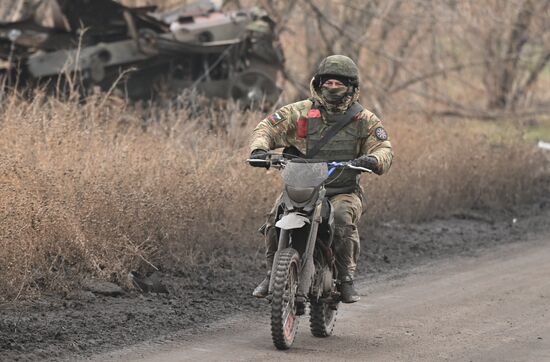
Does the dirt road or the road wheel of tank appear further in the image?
the road wheel of tank

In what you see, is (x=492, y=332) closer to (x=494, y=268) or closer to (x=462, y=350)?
(x=462, y=350)

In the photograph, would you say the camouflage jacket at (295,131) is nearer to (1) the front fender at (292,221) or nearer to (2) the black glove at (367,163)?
(2) the black glove at (367,163)

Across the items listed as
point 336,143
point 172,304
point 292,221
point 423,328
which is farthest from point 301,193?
point 172,304

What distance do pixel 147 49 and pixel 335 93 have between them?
334 inches

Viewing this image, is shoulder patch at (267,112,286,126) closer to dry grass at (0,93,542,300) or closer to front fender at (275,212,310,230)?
front fender at (275,212,310,230)

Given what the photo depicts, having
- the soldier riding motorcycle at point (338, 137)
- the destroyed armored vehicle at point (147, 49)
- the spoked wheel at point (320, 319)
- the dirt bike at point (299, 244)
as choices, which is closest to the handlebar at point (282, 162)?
the dirt bike at point (299, 244)

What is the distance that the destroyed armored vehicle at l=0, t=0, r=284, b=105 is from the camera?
15.6 metres

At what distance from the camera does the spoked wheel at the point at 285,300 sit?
726 centimetres

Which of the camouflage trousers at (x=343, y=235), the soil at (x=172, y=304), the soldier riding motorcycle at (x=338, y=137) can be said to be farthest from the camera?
the soldier riding motorcycle at (x=338, y=137)

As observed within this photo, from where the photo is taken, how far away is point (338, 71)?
795 centimetres

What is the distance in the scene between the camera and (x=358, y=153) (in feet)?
27.0

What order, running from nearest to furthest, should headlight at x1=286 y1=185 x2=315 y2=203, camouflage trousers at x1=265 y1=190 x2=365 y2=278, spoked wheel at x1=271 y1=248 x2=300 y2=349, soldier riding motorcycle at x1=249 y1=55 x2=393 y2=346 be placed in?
1. spoked wheel at x1=271 y1=248 x2=300 y2=349
2. headlight at x1=286 y1=185 x2=315 y2=203
3. camouflage trousers at x1=265 y1=190 x2=365 y2=278
4. soldier riding motorcycle at x1=249 y1=55 x2=393 y2=346

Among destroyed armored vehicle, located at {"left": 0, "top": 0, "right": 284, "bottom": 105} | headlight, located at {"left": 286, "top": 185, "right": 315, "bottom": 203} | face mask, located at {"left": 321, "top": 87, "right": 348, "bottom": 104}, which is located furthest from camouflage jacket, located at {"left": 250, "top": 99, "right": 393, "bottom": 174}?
destroyed armored vehicle, located at {"left": 0, "top": 0, "right": 284, "bottom": 105}

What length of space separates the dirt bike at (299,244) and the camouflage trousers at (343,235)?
0.24ft
